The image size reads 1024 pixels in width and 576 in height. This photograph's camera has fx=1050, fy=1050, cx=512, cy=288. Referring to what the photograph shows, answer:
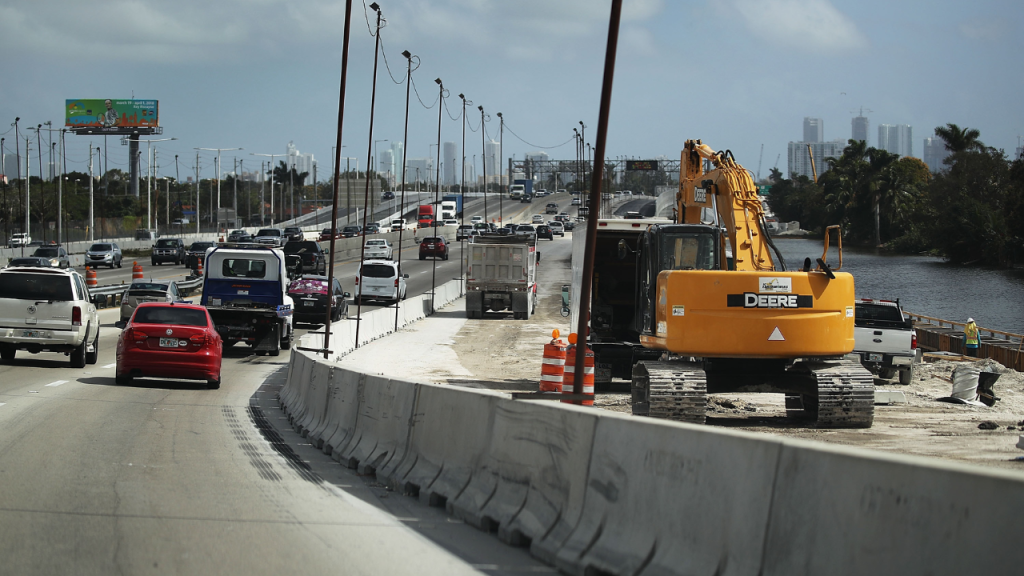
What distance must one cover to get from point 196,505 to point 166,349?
36.8 ft

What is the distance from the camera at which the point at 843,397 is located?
1466 centimetres

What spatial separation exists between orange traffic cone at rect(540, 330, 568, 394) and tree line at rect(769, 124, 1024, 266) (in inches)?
2883

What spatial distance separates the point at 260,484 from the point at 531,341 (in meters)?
26.4

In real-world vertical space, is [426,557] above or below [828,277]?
below

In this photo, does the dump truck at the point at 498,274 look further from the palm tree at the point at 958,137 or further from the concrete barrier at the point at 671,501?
the palm tree at the point at 958,137

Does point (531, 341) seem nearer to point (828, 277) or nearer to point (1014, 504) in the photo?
point (828, 277)

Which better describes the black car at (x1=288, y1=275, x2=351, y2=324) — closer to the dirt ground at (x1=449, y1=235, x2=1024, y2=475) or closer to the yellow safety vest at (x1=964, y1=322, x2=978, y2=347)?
the dirt ground at (x1=449, y1=235, x2=1024, y2=475)

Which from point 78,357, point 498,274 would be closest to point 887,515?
point 78,357

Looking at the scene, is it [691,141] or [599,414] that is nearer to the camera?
[599,414]

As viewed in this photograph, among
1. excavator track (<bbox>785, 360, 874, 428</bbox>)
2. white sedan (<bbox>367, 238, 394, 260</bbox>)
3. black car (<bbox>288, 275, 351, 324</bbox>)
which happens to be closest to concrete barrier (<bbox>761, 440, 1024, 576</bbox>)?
excavator track (<bbox>785, 360, 874, 428</bbox>)

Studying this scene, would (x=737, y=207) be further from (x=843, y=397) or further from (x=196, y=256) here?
(x=196, y=256)

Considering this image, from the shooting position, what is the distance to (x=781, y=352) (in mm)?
14414

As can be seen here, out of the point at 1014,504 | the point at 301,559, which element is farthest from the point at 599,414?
the point at 1014,504

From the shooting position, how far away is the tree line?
90.5m
